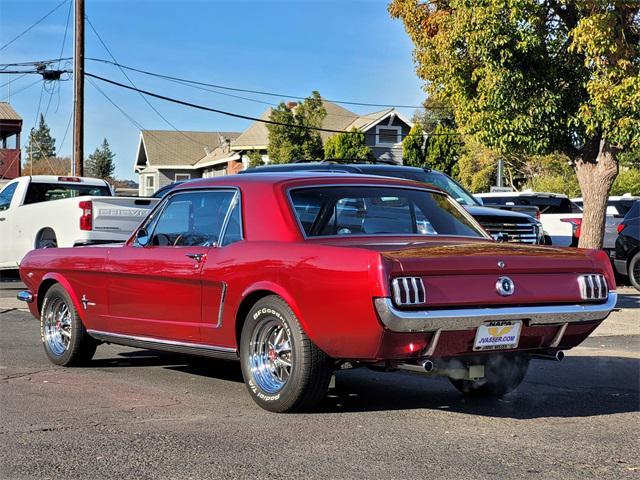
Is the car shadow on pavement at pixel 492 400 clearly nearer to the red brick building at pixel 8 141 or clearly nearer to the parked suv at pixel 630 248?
the parked suv at pixel 630 248

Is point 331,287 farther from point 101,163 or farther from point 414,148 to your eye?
point 101,163

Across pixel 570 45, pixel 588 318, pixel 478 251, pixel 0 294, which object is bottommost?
pixel 0 294

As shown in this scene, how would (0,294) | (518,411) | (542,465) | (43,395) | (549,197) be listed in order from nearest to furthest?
1. (542,465)
2. (518,411)
3. (43,395)
4. (0,294)
5. (549,197)

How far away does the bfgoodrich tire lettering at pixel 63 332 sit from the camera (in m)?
8.05

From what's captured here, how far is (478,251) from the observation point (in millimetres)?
5898

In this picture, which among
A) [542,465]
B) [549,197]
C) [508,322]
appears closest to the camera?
[542,465]

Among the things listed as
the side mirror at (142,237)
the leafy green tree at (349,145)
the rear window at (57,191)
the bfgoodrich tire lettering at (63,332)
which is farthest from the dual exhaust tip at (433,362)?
the leafy green tree at (349,145)

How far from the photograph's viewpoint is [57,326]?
27.5 ft

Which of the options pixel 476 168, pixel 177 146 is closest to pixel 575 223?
pixel 476 168

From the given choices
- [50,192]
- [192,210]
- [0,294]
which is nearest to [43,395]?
[192,210]

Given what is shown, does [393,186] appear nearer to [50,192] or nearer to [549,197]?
[50,192]

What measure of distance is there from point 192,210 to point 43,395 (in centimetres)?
176

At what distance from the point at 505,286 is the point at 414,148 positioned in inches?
1473

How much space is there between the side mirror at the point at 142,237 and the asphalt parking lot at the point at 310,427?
1106 millimetres
